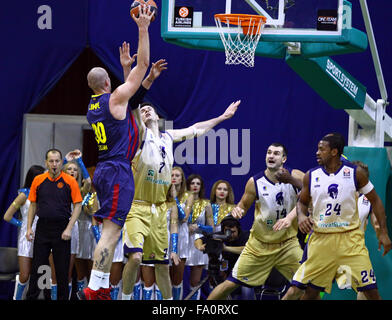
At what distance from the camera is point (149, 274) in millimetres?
9875

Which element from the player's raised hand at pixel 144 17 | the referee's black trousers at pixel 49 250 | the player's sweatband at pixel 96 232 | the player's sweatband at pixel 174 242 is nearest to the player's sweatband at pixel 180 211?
the player's sweatband at pixel 174 242

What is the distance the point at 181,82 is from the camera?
12.7 m

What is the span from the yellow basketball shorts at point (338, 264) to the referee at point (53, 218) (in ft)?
11.5

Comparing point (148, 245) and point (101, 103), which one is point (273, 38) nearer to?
point (101, 103)

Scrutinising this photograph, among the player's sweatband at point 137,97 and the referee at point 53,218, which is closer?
the player's sweatband at point 137,97

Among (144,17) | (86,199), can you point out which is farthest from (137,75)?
(86,199)

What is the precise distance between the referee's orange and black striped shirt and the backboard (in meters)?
2.76

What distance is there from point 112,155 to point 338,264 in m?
2.55

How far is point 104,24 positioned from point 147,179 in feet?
16.1

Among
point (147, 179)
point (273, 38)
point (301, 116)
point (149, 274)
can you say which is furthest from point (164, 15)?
point (301, 116)

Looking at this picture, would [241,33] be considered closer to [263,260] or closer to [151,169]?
[151,169]

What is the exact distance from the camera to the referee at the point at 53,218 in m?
10.2

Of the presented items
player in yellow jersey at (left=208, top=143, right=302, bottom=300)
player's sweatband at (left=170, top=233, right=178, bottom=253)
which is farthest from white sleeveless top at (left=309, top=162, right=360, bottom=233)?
player's sweatband at (left=170, top=233, right=178, bottom=253)

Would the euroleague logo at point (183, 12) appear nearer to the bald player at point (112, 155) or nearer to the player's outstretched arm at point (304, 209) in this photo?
the bald player at point (112, 155)
